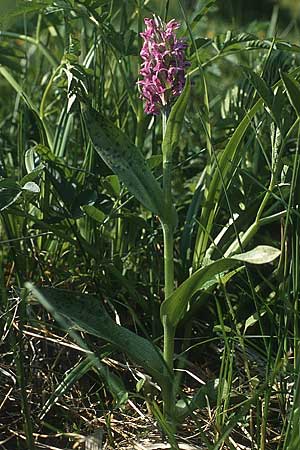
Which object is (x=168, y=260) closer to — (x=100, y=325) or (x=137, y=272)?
(x=100, y=325)

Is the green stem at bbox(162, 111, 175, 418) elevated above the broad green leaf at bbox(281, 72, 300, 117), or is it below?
below

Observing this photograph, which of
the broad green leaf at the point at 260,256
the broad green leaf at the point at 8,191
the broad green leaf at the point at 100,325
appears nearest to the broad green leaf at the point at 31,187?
the broad green leaf at the point at 8,191

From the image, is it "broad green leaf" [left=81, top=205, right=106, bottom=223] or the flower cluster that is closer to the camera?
the flower cluster

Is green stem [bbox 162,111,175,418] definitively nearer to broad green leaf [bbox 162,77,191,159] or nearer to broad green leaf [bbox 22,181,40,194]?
broad green leaf [bbox 162,77,191,159]

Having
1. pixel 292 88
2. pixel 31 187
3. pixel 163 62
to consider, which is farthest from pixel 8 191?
pixel 292 88

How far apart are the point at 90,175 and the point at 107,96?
348 mm

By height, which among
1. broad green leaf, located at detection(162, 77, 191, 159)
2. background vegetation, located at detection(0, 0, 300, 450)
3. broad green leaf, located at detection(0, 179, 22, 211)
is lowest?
background vegetation, located at detection(0, 0, 300, 450)

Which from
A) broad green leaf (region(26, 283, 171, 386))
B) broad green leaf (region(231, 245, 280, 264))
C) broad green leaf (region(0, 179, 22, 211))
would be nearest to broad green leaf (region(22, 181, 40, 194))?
broad green leaf (region(0, 179, 22, 211))

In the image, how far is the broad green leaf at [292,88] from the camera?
1012 mm

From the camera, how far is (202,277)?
3.35 feet

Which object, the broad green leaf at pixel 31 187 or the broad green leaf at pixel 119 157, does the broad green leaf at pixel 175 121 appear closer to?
the broad green leaf at pixel 119 157

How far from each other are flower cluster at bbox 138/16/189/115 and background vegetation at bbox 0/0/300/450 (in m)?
0.04

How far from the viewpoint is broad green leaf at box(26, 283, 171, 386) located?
1016 millimetres

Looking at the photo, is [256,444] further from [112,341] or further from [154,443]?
[112,341]
